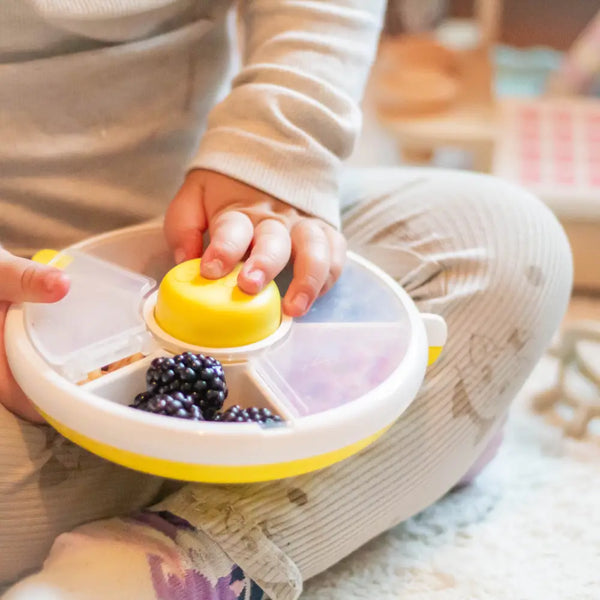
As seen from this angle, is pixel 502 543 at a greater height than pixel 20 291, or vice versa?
pixel 20 291

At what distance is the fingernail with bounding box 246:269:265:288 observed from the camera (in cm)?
48

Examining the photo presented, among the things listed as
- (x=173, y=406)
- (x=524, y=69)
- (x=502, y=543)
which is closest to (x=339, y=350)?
(x=173, y=406)

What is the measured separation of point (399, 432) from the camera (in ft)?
1.78

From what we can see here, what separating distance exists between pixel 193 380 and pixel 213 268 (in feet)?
0.28

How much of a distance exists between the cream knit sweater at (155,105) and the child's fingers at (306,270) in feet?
0.14

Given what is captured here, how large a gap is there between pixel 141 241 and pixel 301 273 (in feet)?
0.46

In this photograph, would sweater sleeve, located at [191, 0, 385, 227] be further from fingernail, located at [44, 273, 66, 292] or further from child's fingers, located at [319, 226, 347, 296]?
fingernail, located at [44, 273, 66, 292]

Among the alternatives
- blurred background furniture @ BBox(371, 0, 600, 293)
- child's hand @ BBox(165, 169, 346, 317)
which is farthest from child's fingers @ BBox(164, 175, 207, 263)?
blurred background furniture @ BBox(371, 0, 600, 293)

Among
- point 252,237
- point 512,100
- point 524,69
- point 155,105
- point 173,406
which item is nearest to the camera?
point 173,406

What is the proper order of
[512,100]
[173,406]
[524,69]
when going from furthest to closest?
1. [524,69]
2. [512,100]
3. [173,406]

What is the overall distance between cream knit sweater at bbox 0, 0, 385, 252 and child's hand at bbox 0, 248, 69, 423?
128 mm

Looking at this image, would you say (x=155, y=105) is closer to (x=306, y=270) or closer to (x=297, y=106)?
(x=297, y=106)

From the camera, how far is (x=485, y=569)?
0.58 metres

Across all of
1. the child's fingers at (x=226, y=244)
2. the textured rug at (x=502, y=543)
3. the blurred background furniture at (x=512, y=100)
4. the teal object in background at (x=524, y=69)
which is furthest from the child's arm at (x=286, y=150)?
the teal object in background at (x=524, y=69)
